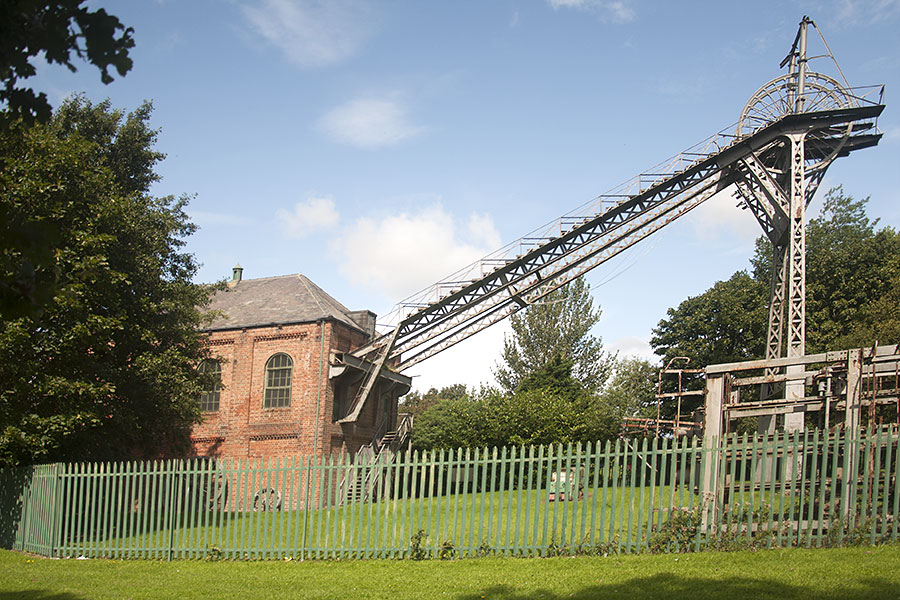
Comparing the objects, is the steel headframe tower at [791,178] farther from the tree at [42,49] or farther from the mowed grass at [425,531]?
the tree at [42,49]

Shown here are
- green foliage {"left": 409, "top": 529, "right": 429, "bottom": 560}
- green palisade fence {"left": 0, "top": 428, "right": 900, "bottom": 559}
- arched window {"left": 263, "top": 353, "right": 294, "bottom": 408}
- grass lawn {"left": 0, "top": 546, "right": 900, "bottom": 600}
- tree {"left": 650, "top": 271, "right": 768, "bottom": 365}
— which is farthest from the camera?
tree {"left": 650, "top": 271, "right": 768, "bottom": 365}

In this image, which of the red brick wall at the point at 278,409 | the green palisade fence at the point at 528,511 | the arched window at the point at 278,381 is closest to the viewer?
the green palisade fence at the point at 528,511

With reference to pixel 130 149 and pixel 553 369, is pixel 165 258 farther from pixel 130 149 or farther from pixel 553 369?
pixel 553 369

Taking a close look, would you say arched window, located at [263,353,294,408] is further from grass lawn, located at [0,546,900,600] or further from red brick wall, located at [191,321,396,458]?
grass lawn, located at [0,546,900,600]

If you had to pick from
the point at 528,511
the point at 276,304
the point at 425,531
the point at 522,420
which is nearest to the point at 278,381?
the point at 276,304

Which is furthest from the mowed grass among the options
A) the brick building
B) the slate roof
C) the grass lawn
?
the slate roof

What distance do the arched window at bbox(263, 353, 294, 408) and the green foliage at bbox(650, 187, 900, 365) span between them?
21.4 meters

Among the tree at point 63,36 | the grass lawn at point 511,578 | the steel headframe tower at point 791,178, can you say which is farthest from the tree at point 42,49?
the steel headframe tower at point 791,178

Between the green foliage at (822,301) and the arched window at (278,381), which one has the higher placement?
the green foliage at (822,301)

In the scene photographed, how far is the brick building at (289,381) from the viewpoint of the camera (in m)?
27.1

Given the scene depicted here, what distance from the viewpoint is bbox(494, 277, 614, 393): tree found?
47438mm

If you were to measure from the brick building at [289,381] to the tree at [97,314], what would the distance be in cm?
535

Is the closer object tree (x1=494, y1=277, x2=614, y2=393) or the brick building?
the brick building

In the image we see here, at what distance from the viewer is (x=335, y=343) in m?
27.5
